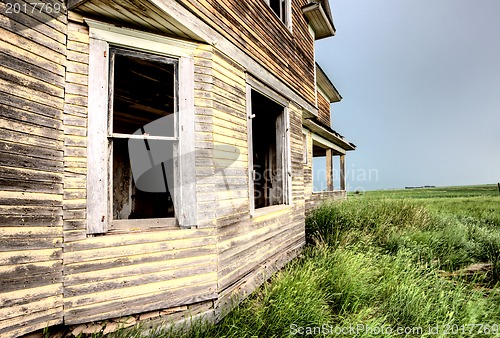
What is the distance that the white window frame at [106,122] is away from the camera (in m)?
3.01

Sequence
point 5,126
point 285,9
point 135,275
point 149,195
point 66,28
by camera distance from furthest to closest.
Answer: point 149,195
point 285,9
point 135,275
point 66,28
point 5,126

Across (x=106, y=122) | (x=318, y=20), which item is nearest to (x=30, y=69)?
(x=106, y=122)

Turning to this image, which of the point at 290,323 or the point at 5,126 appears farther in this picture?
the point at 290,323

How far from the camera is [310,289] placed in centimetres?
431

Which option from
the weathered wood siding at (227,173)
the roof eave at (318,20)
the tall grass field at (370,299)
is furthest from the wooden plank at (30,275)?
the roof eave at (318,20)

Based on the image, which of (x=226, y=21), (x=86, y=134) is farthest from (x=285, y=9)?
(x=86, y=134)

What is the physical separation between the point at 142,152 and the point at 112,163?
390 centimetres

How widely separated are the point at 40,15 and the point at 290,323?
462cm

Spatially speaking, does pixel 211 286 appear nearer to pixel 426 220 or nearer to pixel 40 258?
pixel 40 258

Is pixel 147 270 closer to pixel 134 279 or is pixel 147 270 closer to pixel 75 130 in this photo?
pixel 134 279

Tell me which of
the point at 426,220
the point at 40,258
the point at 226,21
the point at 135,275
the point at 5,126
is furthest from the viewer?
the point at 426,220

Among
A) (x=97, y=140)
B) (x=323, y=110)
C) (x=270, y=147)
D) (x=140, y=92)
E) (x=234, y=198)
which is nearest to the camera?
(x=97, y=140)

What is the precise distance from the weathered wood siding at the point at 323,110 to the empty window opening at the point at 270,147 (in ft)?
19.9

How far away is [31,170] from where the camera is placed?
8.76 ft
